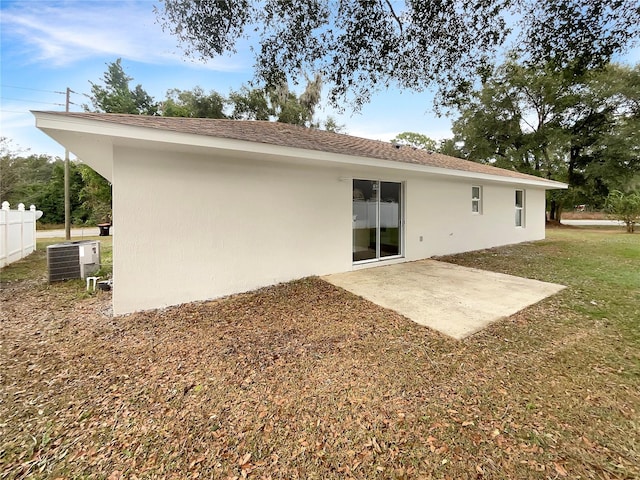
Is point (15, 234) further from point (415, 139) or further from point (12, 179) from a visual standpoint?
point (415, 139)

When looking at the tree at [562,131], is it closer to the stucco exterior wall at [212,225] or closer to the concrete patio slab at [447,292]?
the concrete patio slab at [447,292]

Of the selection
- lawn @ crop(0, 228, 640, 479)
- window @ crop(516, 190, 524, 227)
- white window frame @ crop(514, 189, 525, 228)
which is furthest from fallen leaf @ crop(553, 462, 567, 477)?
window @ crop(516, 190, 524, 227)

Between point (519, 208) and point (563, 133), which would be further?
point (563, 133)

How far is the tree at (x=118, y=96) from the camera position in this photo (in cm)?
1877

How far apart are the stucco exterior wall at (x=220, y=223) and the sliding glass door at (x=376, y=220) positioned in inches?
8.9

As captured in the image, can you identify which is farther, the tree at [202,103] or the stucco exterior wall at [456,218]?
the tree at [202,103]

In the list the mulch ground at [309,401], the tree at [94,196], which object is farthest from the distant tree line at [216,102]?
the mulch ground at [309,401]

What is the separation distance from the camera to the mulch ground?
1.88 m

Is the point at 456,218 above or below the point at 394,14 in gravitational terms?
below

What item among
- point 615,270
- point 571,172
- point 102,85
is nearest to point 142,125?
point 615,270

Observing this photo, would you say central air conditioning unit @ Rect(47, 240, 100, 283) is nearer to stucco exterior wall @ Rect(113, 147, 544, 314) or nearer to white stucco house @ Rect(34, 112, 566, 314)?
white stucco house @ Rect(34, 112, 566, 314)

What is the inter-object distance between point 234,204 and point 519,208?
12014 millimetres

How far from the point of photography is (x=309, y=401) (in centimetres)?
246

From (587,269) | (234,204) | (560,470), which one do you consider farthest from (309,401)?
(587,269)
